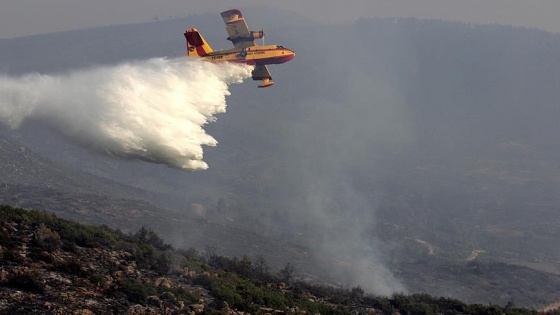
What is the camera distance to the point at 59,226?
36.1 meters

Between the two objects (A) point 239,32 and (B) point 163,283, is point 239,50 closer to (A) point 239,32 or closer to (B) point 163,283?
(A) point 239,32

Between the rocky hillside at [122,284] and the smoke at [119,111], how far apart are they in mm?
8133

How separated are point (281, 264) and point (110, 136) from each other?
6580 centimetres

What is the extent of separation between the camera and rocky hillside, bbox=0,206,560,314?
27062mm

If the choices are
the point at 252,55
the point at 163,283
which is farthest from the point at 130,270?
the point at 252,55

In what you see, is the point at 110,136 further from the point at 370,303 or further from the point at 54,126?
the point at 370,303

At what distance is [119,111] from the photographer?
46.3m

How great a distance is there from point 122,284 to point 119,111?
19.0 metres

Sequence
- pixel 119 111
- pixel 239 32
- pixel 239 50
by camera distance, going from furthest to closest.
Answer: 1. pixel 239 32
2. pixel 239 50
3. pixel 119 111

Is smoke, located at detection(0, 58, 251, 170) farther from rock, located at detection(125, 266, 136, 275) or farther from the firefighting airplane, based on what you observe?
rock, located at detection(125, 266, 136, 275)

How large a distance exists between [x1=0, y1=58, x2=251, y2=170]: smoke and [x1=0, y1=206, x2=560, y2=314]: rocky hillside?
8133 millimetres

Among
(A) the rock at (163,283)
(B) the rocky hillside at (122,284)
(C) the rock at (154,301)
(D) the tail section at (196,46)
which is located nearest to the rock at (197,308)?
(B) the rocky hillside at (122,284)

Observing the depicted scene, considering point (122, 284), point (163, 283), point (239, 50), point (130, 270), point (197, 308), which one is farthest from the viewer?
point (239, 50)

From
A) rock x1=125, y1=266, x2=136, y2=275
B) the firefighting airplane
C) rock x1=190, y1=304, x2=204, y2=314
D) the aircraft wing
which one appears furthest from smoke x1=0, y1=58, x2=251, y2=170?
rock x1=190, y1=304, x2=204, y2=314
